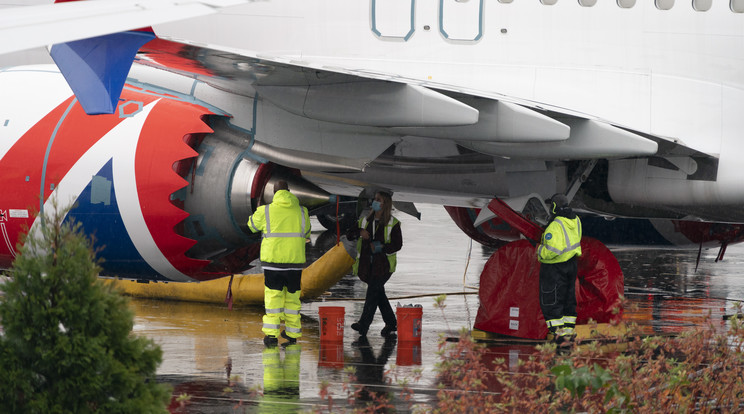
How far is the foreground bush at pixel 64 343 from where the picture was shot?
459 cm

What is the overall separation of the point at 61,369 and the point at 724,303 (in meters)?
12.8

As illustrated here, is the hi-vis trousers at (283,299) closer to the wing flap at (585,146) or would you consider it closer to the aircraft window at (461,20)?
the wing flap at (585,146)

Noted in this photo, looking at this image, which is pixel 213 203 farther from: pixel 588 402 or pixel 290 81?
pixel 588 402

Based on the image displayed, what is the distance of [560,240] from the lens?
10789 millimetres

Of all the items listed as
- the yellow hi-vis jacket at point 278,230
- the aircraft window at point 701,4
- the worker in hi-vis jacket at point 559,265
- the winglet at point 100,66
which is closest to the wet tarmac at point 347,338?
the worker in hi-vis jacket at point 559,265

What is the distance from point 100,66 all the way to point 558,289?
5748 millimetres

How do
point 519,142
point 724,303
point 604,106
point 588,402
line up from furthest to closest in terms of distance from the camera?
point 724,303 → point 604,106 → point 519,142 → point 588,402

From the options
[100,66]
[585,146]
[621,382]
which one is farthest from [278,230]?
[621,382]

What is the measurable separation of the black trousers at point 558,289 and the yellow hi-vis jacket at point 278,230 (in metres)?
2.67

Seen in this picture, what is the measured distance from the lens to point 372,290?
1176 cm

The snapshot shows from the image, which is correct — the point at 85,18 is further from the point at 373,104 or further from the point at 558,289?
the point at 558,289

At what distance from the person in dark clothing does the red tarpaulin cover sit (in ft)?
3.76

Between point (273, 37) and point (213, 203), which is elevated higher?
point (273, 37)

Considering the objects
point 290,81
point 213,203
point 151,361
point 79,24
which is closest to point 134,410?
point 151,361
